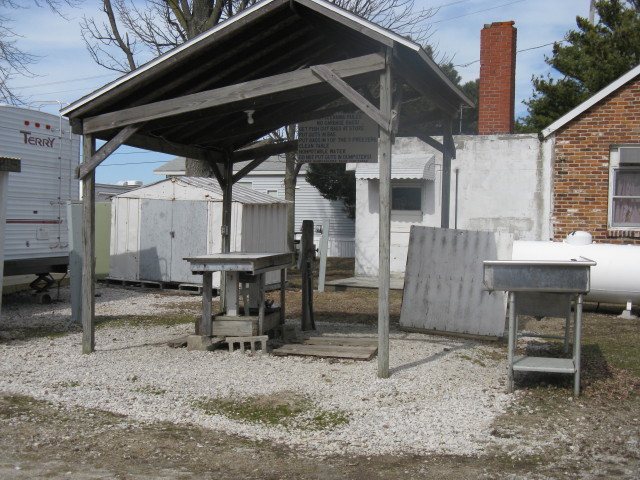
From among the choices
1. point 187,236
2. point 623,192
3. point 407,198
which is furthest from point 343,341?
point 407,198

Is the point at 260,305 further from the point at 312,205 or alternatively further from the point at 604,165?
the point at 312,205

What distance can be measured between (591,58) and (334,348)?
15.2 m

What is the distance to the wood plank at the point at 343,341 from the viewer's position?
9047 millimetres

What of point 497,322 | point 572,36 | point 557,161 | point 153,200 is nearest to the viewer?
point 497,322

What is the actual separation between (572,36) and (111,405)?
64.3ft

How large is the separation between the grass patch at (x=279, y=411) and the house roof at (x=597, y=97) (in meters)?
10.2

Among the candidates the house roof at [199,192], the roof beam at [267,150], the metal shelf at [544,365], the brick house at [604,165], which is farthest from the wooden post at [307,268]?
the brick house at [604,165]

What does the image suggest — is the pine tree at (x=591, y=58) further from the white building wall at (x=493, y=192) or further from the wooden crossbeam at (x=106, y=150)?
the wooden crossbeam at (x=106, y=150)

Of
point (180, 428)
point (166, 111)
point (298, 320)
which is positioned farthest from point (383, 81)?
point (298, 320)

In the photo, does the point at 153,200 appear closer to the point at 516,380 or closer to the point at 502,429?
the point at 516,380

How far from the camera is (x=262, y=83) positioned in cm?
780

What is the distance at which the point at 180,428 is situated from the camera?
5941mm

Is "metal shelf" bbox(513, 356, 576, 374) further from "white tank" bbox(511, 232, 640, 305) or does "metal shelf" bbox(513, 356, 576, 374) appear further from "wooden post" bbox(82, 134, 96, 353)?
Answer: "white tank" bbox(511, 232, 640, 305)

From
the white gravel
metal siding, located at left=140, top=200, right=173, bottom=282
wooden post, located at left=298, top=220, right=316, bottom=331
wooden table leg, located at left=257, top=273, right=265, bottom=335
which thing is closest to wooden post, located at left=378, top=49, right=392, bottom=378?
the white gravel
